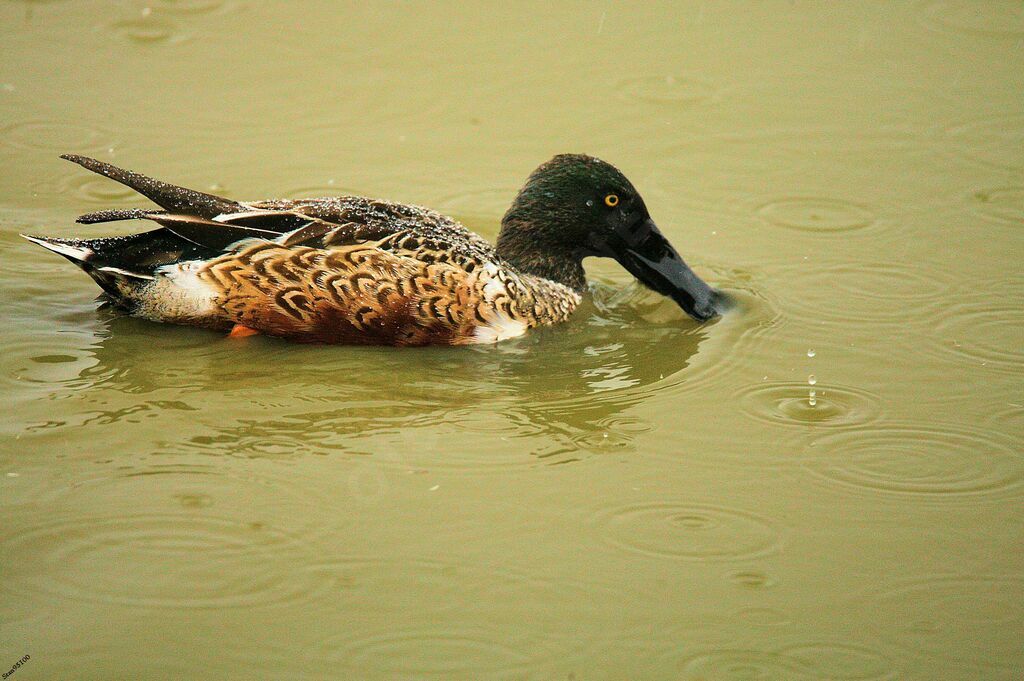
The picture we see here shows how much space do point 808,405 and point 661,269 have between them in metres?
1.52

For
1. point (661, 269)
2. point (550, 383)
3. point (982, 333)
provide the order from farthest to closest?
point (661, 269) → point (982, 333) → point (550, 383)

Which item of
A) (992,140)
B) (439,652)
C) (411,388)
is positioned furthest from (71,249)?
(992,140)

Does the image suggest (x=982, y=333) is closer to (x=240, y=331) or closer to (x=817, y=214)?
(x=817, y=214)

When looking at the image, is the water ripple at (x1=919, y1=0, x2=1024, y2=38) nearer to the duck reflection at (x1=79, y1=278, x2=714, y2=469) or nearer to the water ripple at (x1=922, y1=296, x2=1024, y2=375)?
the water ripple at (x1=922, y1=296, x2=1024, y2=375)

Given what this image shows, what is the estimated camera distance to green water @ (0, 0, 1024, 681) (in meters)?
4.16

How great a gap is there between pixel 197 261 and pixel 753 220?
3.47m

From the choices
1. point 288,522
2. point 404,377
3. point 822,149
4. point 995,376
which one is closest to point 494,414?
point 404,377

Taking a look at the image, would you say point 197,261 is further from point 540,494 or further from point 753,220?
point 753,220

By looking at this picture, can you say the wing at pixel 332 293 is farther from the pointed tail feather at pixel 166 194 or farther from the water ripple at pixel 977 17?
the water ripple at pixel 977 17

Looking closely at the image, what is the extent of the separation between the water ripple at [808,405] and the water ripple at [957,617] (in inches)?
50.0

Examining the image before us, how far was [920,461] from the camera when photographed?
5348 millimetres

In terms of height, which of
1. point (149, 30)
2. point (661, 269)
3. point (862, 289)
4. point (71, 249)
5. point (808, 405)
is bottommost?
point (808, 405)

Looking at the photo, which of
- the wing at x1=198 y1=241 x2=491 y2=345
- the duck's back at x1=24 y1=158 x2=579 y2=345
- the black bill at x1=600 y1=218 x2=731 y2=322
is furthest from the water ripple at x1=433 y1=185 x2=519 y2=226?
the wing at x1=198 y1=241 x2=491 y2=345

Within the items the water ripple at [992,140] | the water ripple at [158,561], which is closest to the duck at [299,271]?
the water ripple at [158,561]
